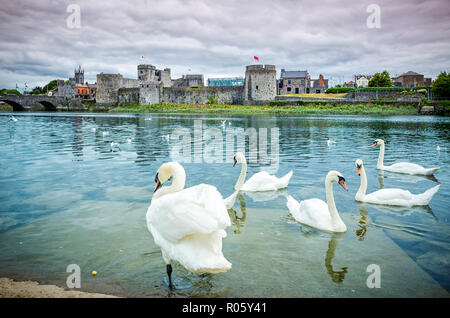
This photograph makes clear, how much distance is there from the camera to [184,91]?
252ft

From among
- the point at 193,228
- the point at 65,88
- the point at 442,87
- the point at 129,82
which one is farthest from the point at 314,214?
the point at 65,88

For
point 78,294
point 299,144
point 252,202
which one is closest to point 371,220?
point 252,202

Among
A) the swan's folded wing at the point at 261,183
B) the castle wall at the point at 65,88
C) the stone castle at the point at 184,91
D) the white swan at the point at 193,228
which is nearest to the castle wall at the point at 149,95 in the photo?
the stone castle at the point at 184,91

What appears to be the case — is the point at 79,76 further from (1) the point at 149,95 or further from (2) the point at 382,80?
(2) the point at 382,80

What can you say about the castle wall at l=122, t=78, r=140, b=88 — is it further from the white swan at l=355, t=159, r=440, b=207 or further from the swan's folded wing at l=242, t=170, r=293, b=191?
the white swan at l=355, t=159, r=440, b=207

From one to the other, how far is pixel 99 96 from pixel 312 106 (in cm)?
5623

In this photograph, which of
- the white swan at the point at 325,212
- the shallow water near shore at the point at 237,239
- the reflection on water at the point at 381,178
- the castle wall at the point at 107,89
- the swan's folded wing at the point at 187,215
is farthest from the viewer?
the castle wall at the point at 107,89

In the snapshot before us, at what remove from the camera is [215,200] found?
3.81 metres

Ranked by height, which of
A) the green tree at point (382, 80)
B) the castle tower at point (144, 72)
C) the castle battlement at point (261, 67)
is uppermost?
the castle tower at point (144, 72)

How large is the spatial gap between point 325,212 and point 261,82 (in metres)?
66.7

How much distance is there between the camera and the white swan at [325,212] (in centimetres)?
615

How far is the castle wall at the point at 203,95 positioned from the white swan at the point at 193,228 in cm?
7305

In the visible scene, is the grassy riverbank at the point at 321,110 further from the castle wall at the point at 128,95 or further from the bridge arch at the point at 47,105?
the bridge arch at the point at 47,105
